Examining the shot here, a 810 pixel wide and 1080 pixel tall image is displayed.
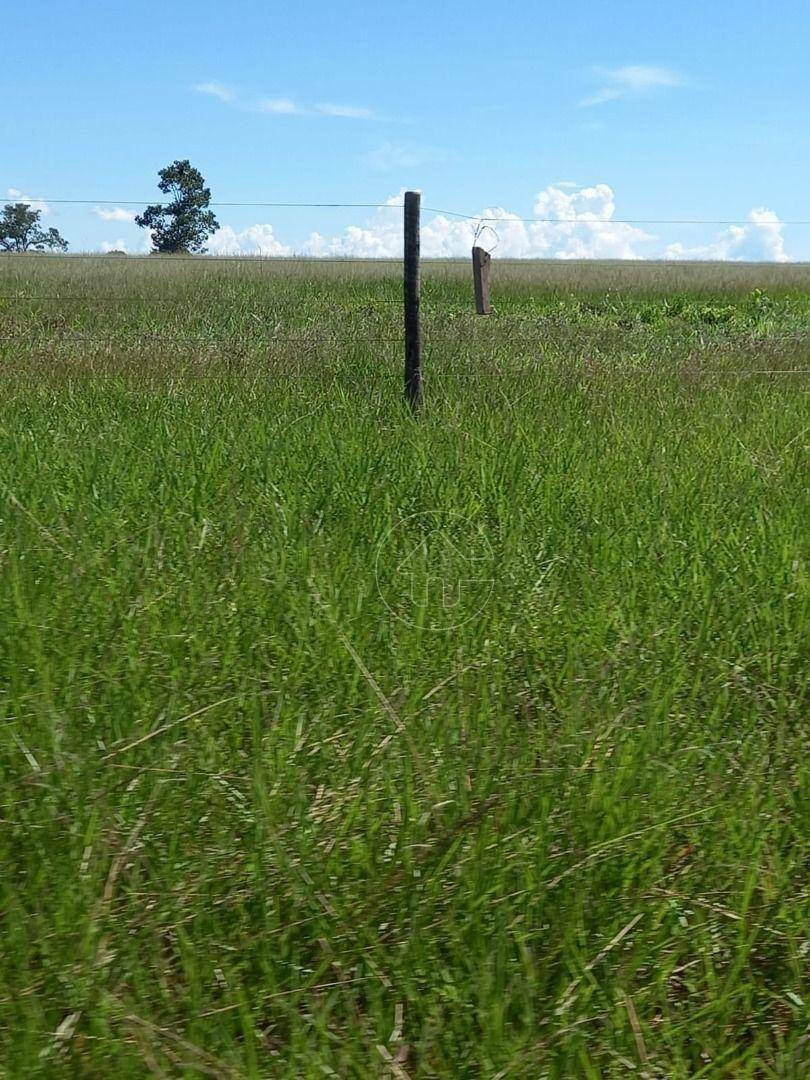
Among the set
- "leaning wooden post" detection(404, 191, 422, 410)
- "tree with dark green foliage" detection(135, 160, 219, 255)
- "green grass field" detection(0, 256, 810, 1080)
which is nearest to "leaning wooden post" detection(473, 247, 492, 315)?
"leaning wooden post" detection(404, 191, 422, 410)

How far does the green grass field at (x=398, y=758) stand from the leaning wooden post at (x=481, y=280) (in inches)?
408

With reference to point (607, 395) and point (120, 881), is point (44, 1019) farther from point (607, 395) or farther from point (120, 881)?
point (607, 395)

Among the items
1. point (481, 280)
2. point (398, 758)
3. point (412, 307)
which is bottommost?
point (398, 758)

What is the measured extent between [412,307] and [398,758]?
4467 millimetres

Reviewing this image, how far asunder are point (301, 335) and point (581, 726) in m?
6.97

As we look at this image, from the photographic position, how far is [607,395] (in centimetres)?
609

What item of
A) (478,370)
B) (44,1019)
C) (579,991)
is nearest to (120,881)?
(44,1019)

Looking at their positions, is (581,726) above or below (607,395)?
below

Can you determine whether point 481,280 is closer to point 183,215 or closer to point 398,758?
point 398,758

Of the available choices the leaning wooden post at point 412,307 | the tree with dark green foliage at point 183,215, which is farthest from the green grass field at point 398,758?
the tree with dark green foliage at point 183,215

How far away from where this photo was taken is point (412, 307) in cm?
614

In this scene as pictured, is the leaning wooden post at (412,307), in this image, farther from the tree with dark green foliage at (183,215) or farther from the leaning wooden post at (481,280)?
the tree with dark green foliage at (183,215)

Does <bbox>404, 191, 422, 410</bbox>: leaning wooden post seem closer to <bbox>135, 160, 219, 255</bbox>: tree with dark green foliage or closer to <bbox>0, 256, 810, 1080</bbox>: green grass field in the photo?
<bbox>0, 256, 810, 1080</bbox>: green grass field

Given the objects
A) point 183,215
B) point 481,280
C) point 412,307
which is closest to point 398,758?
point 412,307
